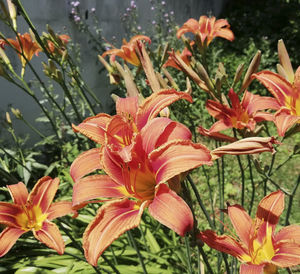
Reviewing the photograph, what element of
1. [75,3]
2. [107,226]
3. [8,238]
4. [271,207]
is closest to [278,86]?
[271,207]

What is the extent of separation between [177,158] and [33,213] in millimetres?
804

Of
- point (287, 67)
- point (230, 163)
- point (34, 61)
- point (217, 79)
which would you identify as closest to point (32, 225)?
point (217, 79)

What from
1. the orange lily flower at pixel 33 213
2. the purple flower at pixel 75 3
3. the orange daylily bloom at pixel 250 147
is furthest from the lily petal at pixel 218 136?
the purple flower at pixel 75 3

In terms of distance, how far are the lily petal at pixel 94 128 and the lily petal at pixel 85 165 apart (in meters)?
0.03

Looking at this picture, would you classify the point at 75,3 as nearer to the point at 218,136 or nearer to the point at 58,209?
the point at 58,209

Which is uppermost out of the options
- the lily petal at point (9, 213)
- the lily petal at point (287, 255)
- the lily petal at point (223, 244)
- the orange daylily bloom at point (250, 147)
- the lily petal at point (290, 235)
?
the orange daylily bloom at point (250, 147)

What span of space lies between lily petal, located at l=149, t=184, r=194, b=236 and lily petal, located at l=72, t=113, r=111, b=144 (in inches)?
9.4

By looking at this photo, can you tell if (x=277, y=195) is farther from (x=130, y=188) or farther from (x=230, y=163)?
(x=230, y=163)

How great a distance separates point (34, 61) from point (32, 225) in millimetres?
2419

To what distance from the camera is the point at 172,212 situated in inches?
23.3

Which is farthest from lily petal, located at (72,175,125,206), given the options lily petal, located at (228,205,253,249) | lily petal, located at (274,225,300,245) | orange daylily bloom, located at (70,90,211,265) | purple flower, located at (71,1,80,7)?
purple flower, located at (71,1,80,7)

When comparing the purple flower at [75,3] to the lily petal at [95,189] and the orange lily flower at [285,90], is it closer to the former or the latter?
the orange lily flower at [285,90]

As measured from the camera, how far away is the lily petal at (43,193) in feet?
3.89

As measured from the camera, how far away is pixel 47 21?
10.6 ft
